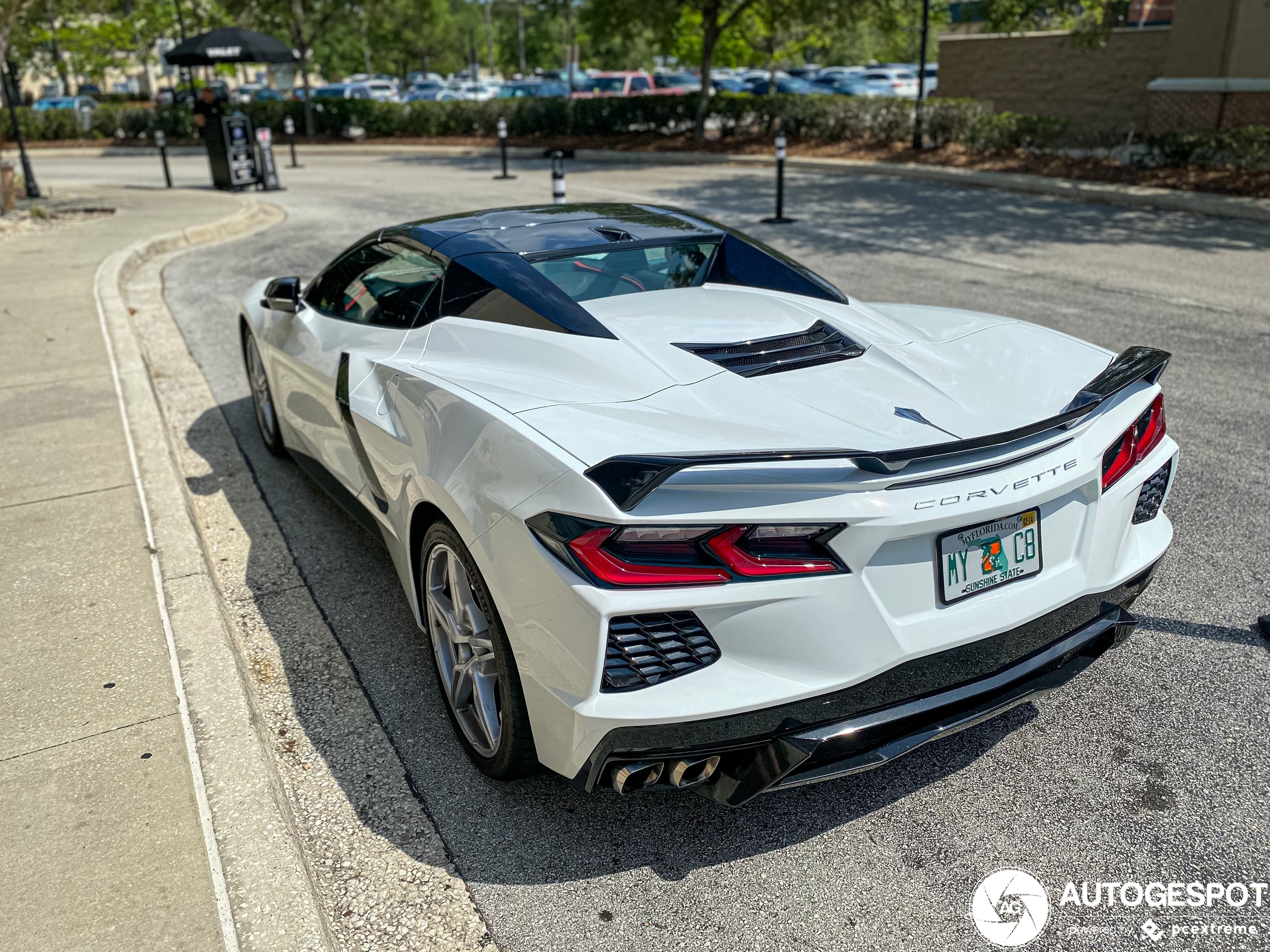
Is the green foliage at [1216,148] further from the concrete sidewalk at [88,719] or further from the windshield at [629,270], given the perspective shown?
the concrete sidewalk at [88,719]

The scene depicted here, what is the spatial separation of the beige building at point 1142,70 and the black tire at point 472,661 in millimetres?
19176

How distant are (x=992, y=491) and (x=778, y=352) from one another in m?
0.94

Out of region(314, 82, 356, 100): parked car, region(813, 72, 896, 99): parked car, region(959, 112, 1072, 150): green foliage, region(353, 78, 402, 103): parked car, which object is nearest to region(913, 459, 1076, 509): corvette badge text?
region(959, 112, 1072, 150): green foliage

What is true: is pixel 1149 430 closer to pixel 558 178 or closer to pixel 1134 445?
pixel 1134 445

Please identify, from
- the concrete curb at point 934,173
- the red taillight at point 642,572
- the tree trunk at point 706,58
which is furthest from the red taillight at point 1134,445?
the tree trunk at point 706,58

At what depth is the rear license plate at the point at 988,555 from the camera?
2.49 m

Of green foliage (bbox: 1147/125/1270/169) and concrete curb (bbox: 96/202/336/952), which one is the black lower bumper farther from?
green foliage (bbox: 1147/125/1270/169)

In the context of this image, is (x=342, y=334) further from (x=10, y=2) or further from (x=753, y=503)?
(x=10, y=2)

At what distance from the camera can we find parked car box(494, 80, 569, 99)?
39.4 m

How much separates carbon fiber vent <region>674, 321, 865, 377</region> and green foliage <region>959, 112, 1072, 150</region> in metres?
18.0

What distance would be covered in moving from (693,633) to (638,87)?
38.4 meters

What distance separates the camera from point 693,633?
236 cm

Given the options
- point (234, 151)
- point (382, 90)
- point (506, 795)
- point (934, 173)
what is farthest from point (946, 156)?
point (382, 90)

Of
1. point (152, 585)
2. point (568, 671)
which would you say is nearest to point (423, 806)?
point (568, 671)
